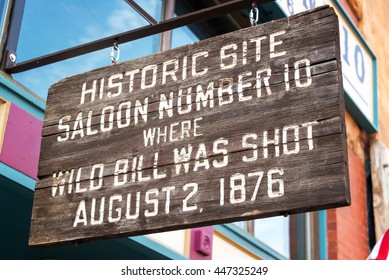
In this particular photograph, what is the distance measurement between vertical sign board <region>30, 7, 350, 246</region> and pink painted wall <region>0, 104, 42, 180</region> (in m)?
0.94

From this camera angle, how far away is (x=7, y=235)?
17.8 feet

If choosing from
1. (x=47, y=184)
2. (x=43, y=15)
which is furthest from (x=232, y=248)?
(x=47, y=184)

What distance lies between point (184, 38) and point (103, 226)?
14.4ft

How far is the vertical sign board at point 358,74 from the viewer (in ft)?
28.9

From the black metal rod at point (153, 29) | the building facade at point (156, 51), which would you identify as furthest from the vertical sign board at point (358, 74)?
the black metal rod at point (153, 29)

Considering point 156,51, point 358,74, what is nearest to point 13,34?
point 156,51

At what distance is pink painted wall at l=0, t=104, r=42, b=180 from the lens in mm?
4543

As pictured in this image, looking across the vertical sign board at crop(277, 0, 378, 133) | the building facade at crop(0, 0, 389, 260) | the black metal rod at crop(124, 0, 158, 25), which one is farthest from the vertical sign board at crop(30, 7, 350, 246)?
the vertical sign board at crop(277, 0, 378, 133)

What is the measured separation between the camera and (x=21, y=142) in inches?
185

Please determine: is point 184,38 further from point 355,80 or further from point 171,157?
point 171,157

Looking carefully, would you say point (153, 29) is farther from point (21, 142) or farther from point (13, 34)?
point (13, 34)

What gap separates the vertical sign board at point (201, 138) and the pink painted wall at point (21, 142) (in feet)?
3.10

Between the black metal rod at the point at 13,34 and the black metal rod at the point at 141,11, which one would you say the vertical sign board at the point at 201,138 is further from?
the black metal rod at the point at 141,11

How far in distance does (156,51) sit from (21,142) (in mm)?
2381
